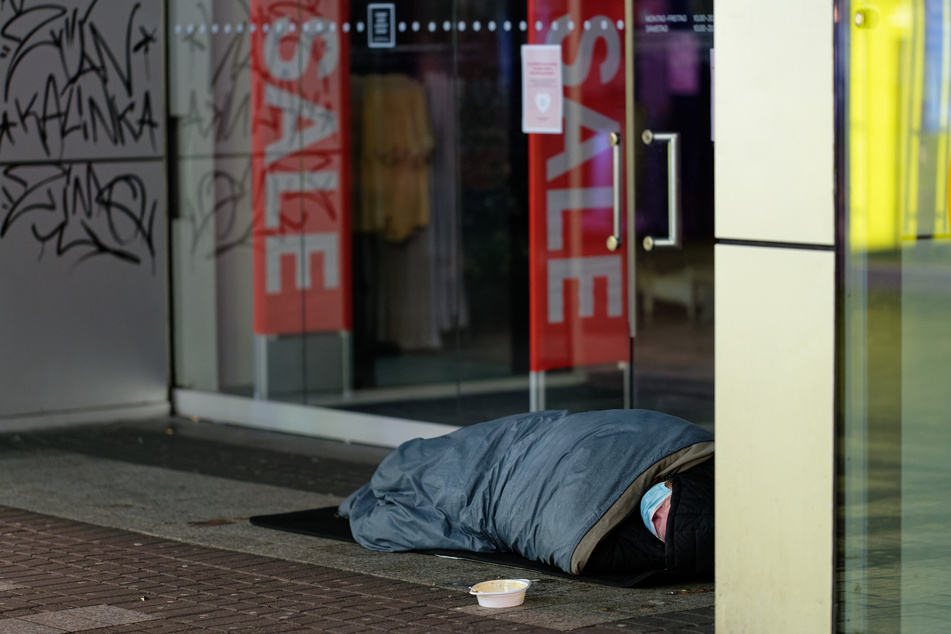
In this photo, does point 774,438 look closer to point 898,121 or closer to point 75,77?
point 898,121

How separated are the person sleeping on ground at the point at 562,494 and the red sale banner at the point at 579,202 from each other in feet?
4.52

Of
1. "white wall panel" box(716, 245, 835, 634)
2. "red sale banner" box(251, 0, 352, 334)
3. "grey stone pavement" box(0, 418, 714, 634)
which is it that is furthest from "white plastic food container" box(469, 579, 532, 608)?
"red sale banner" box(251, 0, 352, 334)

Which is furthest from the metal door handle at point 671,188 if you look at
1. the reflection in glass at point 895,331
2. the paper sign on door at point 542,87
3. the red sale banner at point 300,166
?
the reflection in glass at point 895,331

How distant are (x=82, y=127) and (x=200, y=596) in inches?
189

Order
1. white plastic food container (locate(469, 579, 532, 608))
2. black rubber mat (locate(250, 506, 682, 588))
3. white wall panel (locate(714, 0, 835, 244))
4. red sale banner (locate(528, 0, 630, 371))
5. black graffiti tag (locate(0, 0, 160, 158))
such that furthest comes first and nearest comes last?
1. black graffiti tag (locate(0, 0, 160, 158))
2. red sale banner (locate(528, 0, 630, 371))
3. black rubber mat (locate(250, 506, 682, 588))
4. white plastic food container (locate(469, 579, 532, 608))
5. white wall panel (locate(714, 0, 835, 244))

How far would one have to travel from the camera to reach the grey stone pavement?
4.82 meters

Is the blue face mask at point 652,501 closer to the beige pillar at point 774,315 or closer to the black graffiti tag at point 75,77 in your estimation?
the beige pillar at point 774,315

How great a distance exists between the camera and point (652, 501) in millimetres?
5359

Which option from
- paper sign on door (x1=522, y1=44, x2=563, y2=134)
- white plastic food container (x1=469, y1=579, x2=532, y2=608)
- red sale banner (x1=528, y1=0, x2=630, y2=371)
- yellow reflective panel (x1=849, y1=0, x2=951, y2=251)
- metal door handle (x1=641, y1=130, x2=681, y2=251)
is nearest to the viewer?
yellow reflective panel (x1=849, y1=0, x2=951, y2=251)

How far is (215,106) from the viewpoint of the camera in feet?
30.7

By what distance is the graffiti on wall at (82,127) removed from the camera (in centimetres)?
890

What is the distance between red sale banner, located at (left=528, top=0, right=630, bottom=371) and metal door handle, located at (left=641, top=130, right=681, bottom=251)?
189 millimetres

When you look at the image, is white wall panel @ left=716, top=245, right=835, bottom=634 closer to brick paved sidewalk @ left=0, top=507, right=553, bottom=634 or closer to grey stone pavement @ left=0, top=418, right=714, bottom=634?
grey stone pavement @ left=0, top=418, right=714, bottom=634

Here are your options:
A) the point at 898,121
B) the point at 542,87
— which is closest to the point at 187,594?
the point at 898,121
